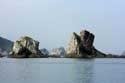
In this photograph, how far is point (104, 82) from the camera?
253 feet

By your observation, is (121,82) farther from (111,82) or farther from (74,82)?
(74,82)

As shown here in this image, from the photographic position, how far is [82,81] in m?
79.9

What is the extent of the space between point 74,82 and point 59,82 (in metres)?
2.65

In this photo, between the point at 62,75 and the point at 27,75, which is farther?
the point at 62,75

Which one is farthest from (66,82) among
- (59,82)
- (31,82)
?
(31,82)

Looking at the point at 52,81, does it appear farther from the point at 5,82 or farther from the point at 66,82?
the point at 5,82

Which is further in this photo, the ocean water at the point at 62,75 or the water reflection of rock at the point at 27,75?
the water reflection of rock at the point at 27,75

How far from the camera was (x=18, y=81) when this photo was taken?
260 feet

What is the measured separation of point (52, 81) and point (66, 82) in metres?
2.96

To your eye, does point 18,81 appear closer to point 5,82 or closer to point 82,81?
point 5,82

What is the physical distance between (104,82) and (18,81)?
1509 cm

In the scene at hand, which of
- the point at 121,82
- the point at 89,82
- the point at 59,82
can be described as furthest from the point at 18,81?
the point at 121,82

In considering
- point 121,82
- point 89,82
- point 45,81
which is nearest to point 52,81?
point 45,81

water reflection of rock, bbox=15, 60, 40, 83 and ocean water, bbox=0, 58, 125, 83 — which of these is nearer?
ocean water, bbox=0, 58, 125, 83
